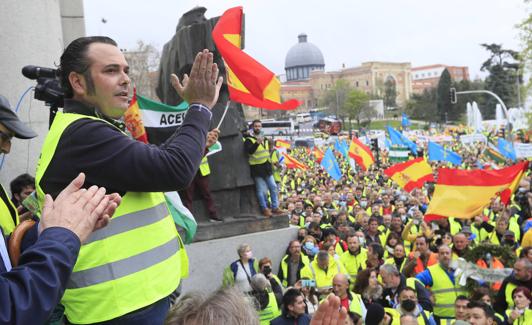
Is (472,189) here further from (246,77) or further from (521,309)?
(246,77)

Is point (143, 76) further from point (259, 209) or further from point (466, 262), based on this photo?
point (466, 262)

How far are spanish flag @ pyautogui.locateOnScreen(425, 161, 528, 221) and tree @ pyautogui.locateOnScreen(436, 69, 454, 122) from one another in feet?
266

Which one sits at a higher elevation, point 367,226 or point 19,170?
point 19,170

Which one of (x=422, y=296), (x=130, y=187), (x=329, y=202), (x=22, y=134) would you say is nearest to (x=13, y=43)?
(x=22, y=134)

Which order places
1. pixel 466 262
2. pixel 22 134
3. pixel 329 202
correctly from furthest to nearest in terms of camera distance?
pixel 329 202
pixel 466 262
pixel 22 134

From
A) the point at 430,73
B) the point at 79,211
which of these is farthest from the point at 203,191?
the point at 430,73

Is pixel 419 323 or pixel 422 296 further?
pixel 422 296

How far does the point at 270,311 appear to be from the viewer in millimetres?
6613

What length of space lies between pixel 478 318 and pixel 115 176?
4365 millimetres

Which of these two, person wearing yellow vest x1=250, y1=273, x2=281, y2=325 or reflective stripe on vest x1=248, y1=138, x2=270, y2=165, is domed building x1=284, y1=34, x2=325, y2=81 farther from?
person wearing yellow vest x1=250, y1=273, x2=281, y2=325

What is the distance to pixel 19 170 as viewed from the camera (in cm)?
553

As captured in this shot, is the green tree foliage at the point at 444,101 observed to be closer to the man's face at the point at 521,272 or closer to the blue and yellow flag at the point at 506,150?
the blue and yellow flag at the point at 506,150

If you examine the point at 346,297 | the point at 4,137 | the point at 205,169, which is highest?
the point at 4,137

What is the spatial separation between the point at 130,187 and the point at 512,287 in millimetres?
5894
